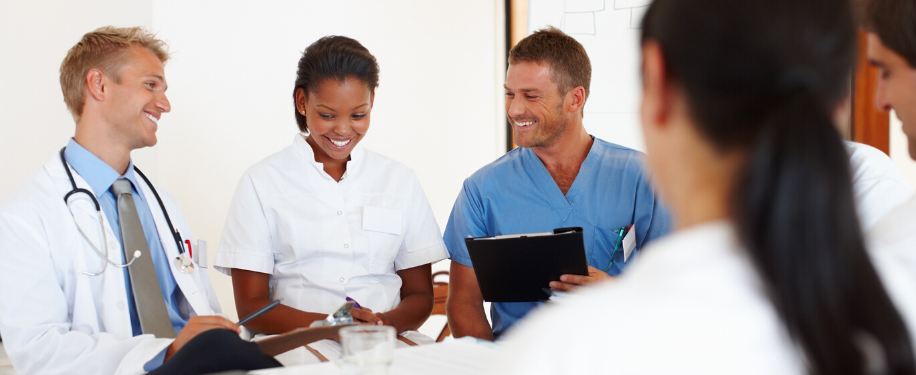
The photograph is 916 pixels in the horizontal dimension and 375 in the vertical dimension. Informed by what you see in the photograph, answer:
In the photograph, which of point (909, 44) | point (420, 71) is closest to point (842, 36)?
point (909, 44)

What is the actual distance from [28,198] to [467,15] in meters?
2.39

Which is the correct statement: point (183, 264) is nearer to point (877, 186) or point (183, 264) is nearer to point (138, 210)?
point (138, 210)

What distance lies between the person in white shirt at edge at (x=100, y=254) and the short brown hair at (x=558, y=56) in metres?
1.13

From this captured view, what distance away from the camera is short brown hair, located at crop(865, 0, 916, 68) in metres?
0.88

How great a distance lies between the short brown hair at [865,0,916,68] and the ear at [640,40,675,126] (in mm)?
495

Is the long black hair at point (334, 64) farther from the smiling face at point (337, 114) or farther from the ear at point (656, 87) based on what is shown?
the ear at point (656, 87)

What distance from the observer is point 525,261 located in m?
1.67

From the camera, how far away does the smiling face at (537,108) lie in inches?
85.4

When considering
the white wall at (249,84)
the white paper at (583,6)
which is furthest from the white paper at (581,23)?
the white wall at (249,84)

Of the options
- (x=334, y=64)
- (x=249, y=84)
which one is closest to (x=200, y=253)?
(x=334, y=64)

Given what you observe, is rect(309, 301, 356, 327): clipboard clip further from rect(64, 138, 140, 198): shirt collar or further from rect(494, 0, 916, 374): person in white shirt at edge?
rect(494, 0, 916, 374): person in white shirt at edge

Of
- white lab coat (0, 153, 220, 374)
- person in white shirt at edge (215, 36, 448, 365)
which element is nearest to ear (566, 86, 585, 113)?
person in white shirt at edge (215, 36, 448, 365)

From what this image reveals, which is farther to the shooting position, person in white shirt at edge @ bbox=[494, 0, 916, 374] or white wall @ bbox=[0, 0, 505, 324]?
white wall @ bbox=[0, 0, 505, 324]

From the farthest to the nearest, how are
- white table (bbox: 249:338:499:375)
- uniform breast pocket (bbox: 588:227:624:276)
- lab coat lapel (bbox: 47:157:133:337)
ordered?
uniform breast pocket (bbox: 588:227:624:276) < lab coat lapel (bbox: 47:157:133:337) < white table (bbox: 249:338:499:375)
